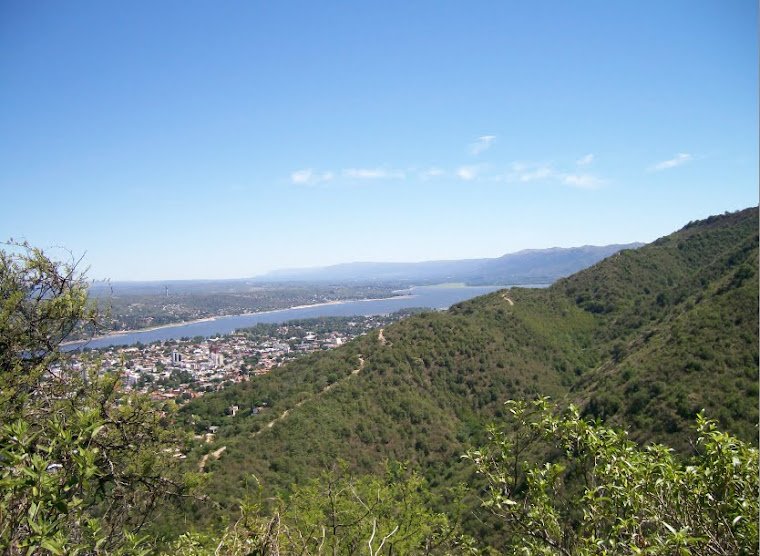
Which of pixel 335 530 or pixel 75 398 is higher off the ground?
pixel 75 398

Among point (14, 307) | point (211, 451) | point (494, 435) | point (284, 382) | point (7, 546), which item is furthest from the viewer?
point (284, 382)

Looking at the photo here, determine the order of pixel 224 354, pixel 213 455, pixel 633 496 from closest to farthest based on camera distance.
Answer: pixel 633 496 → pixel 213 455 → pixel 224 354

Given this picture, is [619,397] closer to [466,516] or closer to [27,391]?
[466,516]

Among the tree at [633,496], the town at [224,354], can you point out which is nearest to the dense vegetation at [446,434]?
the tree at [633,496]

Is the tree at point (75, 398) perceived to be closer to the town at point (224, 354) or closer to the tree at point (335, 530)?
the town at point (224, 354)

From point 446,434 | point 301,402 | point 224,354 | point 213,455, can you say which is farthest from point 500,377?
point 224,354

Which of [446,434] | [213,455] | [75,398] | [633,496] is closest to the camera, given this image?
[633,496]

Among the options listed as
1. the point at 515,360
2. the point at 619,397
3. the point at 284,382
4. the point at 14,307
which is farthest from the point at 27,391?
the point at 515,360

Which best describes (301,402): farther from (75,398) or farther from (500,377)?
(75,398)
